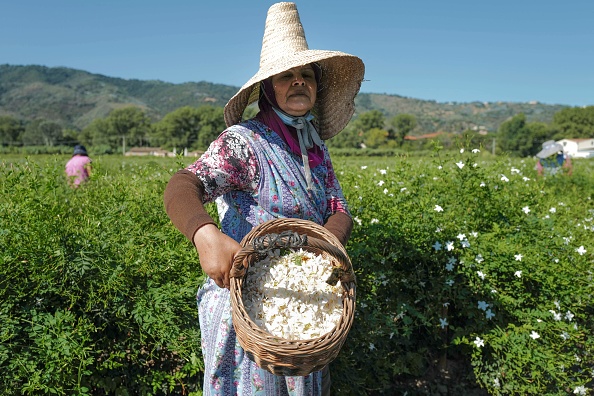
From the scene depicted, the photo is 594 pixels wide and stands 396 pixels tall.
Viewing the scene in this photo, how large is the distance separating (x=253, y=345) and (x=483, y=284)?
1967 mm

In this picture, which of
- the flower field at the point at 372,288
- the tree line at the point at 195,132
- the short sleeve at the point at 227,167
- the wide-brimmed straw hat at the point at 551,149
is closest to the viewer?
the short sleeve at the point at 227,167

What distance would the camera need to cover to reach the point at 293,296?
131 cm

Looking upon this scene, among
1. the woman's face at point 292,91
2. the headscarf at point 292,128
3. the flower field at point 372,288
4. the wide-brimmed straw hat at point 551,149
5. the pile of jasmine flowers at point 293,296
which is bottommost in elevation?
the flower field at point 372,288

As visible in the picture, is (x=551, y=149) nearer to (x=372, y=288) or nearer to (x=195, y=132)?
(x=372, y=288)

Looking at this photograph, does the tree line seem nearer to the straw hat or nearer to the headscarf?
the straw hat

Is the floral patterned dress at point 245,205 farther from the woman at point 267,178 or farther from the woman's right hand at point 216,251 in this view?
the woman's right hand at point 216,251

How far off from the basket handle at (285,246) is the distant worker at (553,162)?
22.1 feet

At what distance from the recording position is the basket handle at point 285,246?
1.20 m

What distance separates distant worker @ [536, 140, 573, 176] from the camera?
7109mm

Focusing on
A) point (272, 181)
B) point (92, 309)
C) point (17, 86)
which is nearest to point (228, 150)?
point (272, 181)

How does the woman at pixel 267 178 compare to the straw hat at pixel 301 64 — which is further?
the straw hat at pixel 301 64

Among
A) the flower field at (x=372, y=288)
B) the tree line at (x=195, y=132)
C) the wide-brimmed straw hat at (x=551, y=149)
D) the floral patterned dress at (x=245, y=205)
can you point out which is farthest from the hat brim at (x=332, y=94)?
the tree line at (x=195, y=132)

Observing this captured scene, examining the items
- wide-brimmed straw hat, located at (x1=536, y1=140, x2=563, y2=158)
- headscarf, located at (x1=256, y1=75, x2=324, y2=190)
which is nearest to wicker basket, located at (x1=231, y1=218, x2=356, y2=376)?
headscarf, located at (x1=256, y1=75, x2=324, y2=190)

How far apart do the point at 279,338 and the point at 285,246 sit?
0.78 ft
